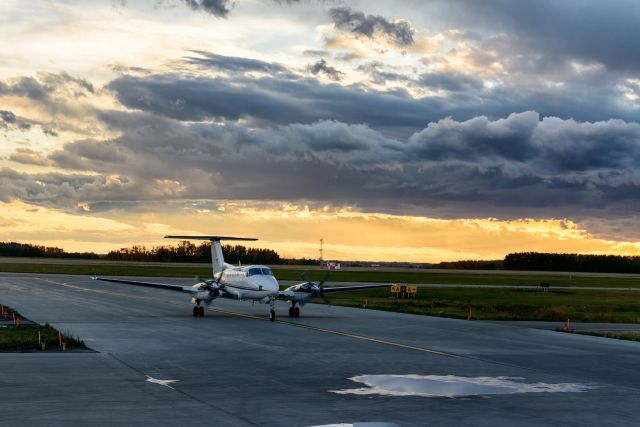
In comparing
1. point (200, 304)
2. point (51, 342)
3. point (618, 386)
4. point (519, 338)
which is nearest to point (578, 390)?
point (618, 386)

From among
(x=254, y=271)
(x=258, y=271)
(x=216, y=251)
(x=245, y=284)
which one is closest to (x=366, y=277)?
(x=216, y=251)

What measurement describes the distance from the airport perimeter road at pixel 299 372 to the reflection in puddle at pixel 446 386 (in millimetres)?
209

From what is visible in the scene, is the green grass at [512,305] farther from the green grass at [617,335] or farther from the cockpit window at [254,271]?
the cockpit window at [254,271]

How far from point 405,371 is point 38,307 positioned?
118 feet

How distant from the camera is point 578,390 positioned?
23.3m

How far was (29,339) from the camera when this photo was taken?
3325 centimetres

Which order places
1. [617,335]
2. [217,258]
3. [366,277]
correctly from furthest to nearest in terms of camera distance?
1. [366,277]
2. [217,258]
3. [617,335]

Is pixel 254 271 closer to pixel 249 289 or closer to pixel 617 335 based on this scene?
pixel 249 289

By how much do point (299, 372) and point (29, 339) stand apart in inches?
523

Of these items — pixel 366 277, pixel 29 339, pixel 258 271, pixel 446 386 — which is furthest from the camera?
pixel 366 277

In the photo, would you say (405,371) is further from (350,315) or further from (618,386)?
(350,315)

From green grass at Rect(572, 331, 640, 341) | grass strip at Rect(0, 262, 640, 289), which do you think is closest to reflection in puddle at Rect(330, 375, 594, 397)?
green grass at Rect(572, 331, 640, 341)

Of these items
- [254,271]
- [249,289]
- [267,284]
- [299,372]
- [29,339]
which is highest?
[254,271]

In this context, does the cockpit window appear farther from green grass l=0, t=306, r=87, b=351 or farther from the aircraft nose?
green grass l=0, t=306, r=87, b=351
